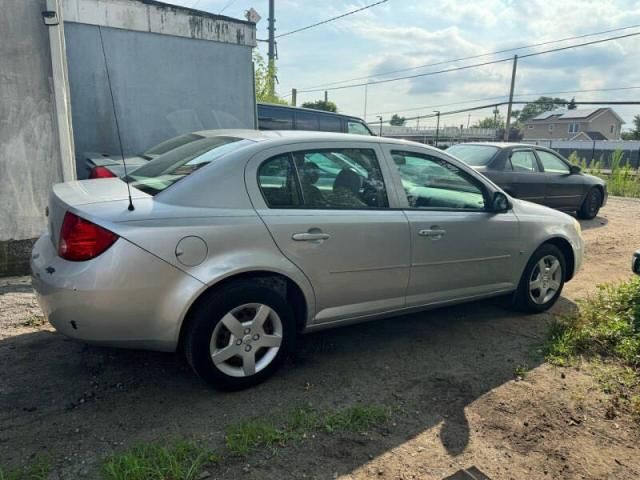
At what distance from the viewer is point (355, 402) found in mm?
3014

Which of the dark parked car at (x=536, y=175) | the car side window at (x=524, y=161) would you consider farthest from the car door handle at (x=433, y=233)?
the car side window at (x=524, y=161)

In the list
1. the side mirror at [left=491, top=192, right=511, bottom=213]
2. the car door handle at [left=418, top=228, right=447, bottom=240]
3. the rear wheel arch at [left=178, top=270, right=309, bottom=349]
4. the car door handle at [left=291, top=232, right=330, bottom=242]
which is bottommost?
the rear wheel arch at [left=178, top=270, right=309, bottom=349]

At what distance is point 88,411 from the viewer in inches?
111

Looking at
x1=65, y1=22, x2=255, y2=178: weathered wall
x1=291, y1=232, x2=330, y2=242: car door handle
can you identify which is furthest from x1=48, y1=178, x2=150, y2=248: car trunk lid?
x1=65, y1=22, x2=255, y2=178: weathered wall

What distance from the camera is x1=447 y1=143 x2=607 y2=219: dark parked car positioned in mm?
8359

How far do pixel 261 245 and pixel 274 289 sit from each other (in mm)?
336

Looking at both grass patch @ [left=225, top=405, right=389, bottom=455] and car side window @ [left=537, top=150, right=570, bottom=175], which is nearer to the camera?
grass patch @ [left=225, top=405, right=389, bottom=455]

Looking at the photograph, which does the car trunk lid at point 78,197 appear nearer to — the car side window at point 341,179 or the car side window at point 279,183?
the car side window at point 279,183

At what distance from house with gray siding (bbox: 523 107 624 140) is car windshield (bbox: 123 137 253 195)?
70.7 meters

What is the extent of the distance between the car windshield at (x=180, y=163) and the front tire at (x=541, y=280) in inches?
110

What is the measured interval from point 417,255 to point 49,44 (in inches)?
168

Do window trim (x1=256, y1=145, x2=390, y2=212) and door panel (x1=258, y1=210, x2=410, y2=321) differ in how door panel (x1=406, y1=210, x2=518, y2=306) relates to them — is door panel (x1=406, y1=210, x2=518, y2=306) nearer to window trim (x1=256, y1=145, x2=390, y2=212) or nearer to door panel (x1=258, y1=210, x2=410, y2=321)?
door panel (x1=258, y1=210, x2=410, y2=321)

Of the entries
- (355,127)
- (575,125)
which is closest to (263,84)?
(355,127)

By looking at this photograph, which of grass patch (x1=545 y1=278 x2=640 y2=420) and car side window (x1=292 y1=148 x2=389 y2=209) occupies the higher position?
car side window (x1=292 y1=148 x2=389 y2=209)
